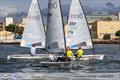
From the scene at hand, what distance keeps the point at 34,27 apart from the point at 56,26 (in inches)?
344

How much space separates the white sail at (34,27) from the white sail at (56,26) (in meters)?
7.39

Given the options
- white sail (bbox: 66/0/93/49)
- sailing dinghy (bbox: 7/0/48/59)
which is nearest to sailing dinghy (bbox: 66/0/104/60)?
white sail (bbox: 66/0/93/49)

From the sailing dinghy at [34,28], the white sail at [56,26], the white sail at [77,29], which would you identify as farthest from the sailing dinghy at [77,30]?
the sailing dinghy at [34,28]

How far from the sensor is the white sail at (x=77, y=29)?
164 ft

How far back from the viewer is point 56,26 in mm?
47562

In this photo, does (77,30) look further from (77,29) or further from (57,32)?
(57,32)

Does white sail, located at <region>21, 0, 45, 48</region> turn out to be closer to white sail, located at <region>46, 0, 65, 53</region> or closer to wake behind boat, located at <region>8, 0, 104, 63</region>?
wake behind boat, located at <region>8, 0, 104, 63</region>

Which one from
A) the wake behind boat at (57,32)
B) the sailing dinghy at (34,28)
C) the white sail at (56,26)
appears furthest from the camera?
the sailing dinghy at (34,28)

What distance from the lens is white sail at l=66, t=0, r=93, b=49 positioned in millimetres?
49906

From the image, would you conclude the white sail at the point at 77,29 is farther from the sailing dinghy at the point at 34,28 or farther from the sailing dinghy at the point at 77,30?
the sailing dinghy at the point at 34,28

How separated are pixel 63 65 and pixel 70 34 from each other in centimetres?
1042

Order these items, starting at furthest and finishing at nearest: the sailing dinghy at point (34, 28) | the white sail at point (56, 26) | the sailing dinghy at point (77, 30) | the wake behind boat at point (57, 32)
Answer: the sailing dinghy at point (34, 28), the sailing dinghy at point (77, 30), the wake behind boat at point (57, 32), the white sail at point (56, 26)

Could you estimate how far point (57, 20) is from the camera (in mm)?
47562

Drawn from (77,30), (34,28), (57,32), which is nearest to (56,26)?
(57,32)
